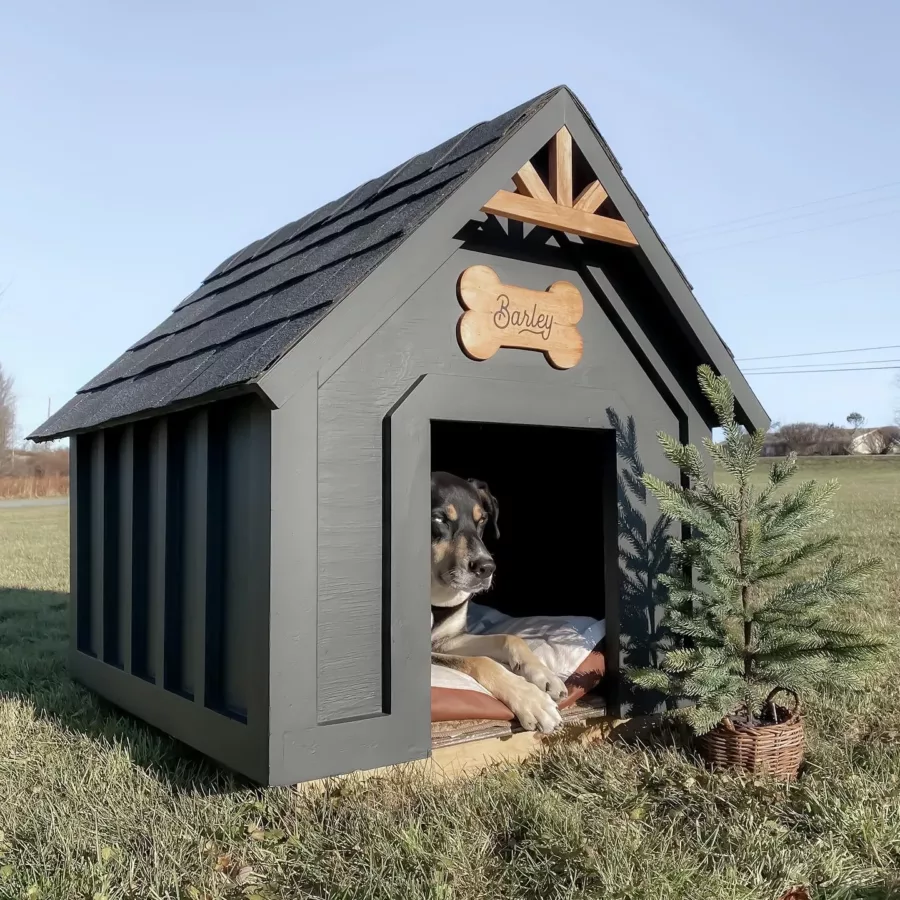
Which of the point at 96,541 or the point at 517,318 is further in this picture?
the point at 96,541

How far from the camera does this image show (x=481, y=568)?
4.59 metres

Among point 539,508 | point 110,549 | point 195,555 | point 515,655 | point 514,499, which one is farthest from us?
point 514,499

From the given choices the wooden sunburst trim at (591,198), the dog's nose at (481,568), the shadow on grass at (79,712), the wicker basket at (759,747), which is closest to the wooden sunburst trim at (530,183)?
the wooden sunburst trim at (591,198)

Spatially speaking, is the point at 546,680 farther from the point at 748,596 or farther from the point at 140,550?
the point at 140,550

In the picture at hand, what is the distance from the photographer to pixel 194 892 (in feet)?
8.59

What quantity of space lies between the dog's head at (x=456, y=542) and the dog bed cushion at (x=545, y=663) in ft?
1.54

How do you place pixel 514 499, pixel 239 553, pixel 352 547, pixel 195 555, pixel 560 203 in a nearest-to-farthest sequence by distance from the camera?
1. pixel 352 547
2. pixel 239 553
3. pixel 195 555
4. pixel 560 203
5. pixel 514 499

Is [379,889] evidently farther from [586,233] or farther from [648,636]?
[586,233]

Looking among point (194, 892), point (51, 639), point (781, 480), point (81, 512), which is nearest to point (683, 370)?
point (781, 480)

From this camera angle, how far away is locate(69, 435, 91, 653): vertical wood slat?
5270 millimetres

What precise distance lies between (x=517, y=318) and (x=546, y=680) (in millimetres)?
1740

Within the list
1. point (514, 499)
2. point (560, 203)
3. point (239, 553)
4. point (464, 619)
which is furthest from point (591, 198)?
point (514, 499)

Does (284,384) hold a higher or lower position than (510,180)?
lower

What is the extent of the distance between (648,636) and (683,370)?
4.71ft
